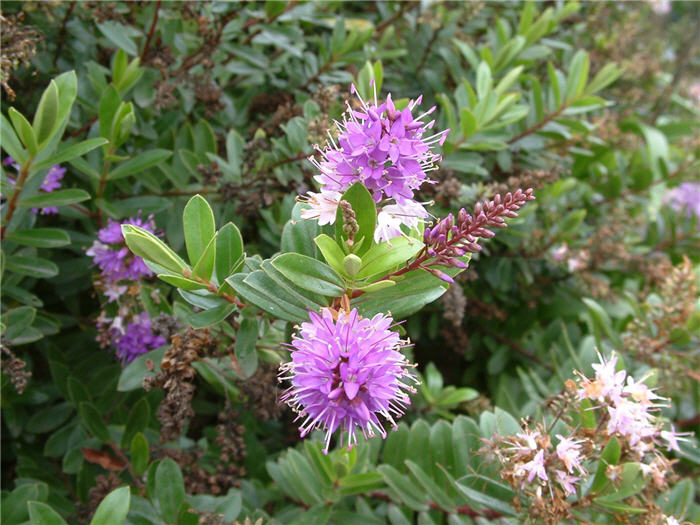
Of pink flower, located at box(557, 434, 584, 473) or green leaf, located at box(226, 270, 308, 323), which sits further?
pink flower, located at box(557, 434, 584, 473)

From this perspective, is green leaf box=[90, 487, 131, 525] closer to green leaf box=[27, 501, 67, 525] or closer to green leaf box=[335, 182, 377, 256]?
green leaf box=[27, 501, 67, 525]

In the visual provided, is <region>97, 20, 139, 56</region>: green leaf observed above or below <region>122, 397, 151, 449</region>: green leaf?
above

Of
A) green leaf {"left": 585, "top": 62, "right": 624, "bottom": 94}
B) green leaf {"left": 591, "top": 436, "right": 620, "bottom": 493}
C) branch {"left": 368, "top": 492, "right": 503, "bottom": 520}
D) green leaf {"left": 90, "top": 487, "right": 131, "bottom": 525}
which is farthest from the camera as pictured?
green leaf {"left": 585, "top": 62, "right": 624, "bottom": 94}

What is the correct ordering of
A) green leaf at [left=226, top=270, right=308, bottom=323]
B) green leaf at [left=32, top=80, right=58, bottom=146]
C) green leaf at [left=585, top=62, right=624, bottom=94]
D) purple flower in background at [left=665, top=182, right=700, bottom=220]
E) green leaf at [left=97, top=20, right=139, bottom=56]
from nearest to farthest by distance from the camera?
green leaf at [left=226, top=270, right=308, bottom=323] → green leaf at [left=32, top=80, right=58, bottom=146] → green leaf at [left=97, top=20, right=139, bottom=56] → green leaf at [left=585, top=62, right=624, bottom=94] → purple flower in background at [left=665, top=182, right=700, bottom=220]

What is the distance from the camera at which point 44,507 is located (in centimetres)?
Answer: 123

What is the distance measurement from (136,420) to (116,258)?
1.54 ft

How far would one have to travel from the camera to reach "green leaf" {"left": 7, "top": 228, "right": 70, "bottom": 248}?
153 cm

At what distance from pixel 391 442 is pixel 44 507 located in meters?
0.91

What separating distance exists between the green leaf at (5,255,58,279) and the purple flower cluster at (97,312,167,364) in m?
0.18

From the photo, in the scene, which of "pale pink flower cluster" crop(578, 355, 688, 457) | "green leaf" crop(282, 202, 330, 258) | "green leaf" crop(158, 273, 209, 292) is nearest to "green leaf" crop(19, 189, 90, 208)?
"green leaf" crop(158, 273, 209, 292)

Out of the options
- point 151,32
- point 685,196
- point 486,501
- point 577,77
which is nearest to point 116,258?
point 151,32

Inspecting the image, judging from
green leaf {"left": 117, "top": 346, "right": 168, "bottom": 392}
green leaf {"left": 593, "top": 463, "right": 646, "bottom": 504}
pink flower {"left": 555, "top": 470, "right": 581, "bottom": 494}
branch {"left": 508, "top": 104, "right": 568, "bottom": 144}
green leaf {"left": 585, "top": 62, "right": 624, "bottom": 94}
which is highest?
green leaf {"left": 585, "top": 62, "right": 624, "bottom": 94}

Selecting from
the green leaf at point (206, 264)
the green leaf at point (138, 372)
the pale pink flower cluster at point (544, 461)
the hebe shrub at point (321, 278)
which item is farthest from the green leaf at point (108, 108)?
the pale pink flower cluster at point (544, 461)

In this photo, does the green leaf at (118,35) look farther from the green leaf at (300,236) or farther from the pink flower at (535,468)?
the pink flower at (535,468)
